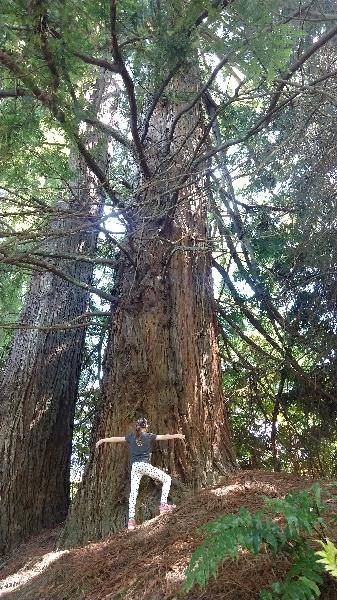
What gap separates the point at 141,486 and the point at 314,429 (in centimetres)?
315

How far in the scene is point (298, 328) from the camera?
749 centimetres

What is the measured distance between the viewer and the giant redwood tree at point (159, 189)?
4.15 metres

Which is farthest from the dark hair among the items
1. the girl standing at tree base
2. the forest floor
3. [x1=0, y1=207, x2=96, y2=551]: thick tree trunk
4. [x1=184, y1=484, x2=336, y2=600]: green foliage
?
[x1=0, y1=207, x2=96, y2=551]: thick tree trunk

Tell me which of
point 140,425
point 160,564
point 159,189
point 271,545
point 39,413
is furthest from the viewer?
point 39,413

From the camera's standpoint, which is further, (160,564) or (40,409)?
(40,409)

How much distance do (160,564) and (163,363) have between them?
7.87 feet

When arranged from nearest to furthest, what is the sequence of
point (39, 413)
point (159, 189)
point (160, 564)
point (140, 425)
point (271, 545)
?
point (271, 545) < point (160, 564) < point (140, 425) < point (159, 189) < point (39, 413)

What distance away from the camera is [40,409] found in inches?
302

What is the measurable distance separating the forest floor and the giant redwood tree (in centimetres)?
42

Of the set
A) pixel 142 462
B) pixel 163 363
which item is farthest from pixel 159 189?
pixel 142 462

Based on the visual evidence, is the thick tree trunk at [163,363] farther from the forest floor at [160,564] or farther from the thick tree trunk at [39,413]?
the thick tree trunk at [39,413]

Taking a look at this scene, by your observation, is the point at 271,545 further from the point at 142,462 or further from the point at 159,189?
the point at 159,189

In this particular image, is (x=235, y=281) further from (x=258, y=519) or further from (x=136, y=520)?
(x=258, y=519)

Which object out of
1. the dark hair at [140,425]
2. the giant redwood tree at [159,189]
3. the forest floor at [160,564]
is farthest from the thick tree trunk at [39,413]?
the dark hair at [140,425]
